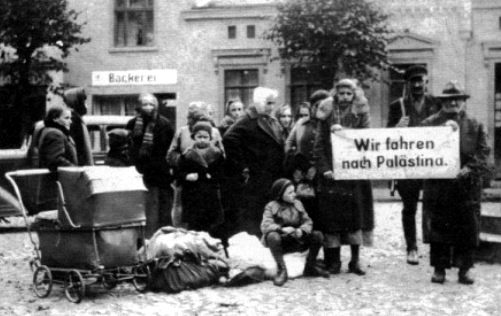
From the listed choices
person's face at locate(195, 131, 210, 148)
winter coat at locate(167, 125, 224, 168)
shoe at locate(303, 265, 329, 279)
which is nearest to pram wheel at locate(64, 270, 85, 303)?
winter coat at locate(167, 125, 224, 168)

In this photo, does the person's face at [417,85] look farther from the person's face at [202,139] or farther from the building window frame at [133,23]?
the building window frame at [133,23]

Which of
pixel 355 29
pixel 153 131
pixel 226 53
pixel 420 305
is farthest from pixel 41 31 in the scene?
pixel 420 305

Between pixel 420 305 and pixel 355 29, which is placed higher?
pixel 355 29

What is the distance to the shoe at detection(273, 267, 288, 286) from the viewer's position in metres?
9.55

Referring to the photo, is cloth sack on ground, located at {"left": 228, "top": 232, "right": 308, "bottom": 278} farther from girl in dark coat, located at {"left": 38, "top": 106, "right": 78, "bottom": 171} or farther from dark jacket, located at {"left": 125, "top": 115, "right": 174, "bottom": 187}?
girl in dark coat, located at {"left": 38, "top": 106, "right": 78, "bottom": 171}

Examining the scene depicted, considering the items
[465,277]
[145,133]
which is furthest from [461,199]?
[145,133]

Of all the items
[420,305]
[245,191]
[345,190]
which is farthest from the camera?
[245,191]

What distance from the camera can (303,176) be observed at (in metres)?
10.4

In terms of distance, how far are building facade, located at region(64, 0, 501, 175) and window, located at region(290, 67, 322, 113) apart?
26 millimetres

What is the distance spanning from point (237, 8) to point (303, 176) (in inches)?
703

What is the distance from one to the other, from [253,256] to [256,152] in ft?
4.29

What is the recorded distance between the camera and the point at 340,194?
10133 mm

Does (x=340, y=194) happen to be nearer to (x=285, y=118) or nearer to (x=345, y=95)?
(x=345, y=95)

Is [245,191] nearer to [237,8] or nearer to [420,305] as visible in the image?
[420,305]
